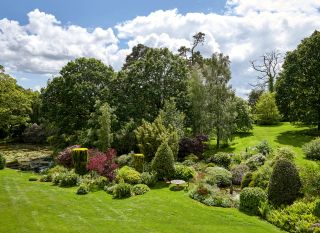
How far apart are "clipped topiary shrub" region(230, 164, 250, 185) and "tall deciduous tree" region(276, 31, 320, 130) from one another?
724 inches

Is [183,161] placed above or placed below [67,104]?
below

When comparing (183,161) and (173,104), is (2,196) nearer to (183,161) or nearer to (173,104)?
(183,161)

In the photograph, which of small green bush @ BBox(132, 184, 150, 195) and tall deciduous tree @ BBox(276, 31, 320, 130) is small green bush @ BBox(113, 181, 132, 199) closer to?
small green bush @ BBox(132, 184, 150, 195)

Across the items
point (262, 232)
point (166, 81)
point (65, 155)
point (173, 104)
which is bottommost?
point (262, 232)

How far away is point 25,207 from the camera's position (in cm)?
1958

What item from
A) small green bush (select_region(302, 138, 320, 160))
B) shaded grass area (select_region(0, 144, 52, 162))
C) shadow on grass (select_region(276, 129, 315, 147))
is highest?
shadow on grass (select_region(276, 129, 315, 147))

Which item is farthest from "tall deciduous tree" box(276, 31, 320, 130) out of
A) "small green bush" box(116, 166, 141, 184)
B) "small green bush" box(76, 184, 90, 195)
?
"small green bush" box(76, 184, 90, 195)

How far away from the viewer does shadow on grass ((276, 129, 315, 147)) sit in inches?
1570

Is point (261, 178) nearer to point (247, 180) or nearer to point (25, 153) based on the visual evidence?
point (247, 180)

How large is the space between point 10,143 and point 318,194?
170 feet

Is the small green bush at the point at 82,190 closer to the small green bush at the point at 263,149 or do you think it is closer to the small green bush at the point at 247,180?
the small green bush at the point at 247,180

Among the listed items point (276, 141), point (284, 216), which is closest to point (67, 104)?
point (276, 141)

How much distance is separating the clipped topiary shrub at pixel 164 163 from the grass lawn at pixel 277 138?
41.7 feet

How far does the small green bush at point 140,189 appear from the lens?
2378 cm
